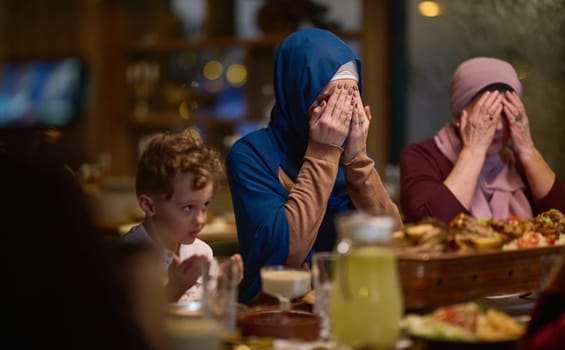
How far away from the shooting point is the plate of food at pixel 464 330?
4.78 feet

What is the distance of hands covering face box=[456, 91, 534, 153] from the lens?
272 cm

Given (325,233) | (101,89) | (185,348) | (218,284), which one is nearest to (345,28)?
(101,89)

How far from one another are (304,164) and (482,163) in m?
0.72

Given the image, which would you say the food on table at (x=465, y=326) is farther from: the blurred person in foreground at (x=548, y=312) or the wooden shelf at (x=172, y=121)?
the wooden shelf at (x=172, y=121)

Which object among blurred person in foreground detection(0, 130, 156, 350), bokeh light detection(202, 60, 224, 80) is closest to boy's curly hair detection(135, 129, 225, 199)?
blurred person in foreground detection(0, 130, 156, 350)

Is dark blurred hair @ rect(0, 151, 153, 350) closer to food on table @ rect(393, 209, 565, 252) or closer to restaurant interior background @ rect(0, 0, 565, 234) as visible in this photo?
food on table @ rect(393, 209, 565, 252)

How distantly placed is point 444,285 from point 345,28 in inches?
173

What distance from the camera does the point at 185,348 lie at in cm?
126

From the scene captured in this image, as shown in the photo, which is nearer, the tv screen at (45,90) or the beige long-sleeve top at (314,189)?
the beige long-sleeve top at (314,189)

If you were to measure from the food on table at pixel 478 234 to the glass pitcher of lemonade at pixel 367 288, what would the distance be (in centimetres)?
31

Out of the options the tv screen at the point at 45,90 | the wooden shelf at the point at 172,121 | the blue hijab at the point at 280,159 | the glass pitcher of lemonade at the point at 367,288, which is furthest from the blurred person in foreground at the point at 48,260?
the tv screen at the point at 45,90

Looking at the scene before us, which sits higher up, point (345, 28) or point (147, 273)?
point (345, 28)

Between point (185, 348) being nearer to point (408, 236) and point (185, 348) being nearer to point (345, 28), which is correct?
point (408, 236)

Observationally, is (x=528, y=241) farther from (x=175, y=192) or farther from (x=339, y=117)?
(x=175, y=192)
